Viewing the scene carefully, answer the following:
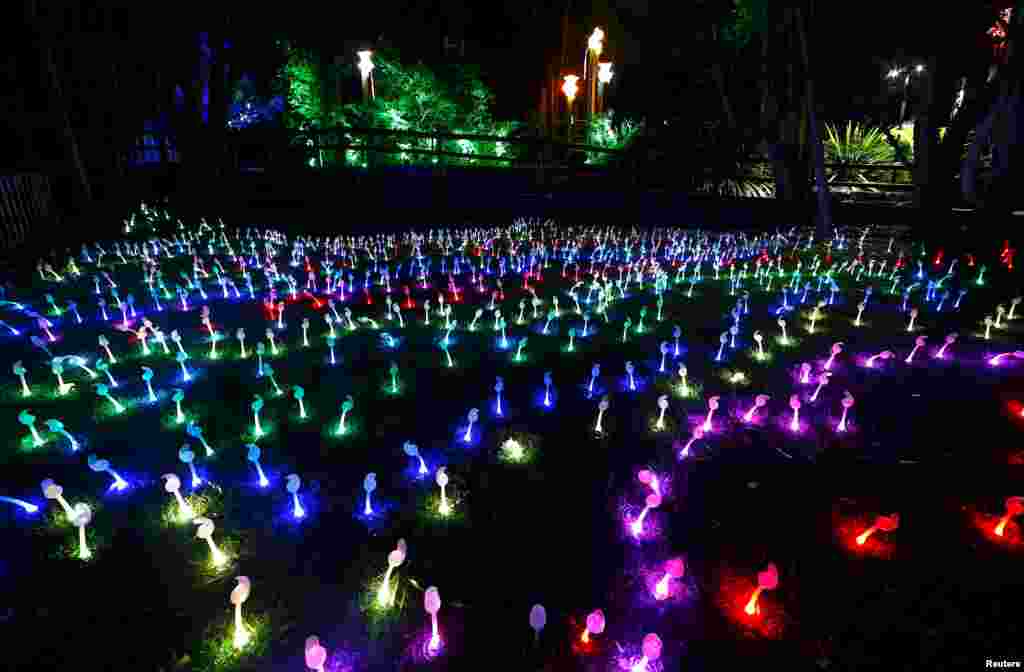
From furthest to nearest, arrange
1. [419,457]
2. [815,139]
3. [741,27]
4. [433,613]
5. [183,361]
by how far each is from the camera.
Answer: [741,27] → [815,139] → [183,361] → [419,457] → [433,613]

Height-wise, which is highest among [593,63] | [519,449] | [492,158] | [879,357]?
[593,63]

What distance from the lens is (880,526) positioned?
8.65 ft

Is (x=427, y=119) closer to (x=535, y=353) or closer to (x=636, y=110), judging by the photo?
(x=636, y=110)

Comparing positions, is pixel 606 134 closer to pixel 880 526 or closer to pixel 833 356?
pixel 833 356

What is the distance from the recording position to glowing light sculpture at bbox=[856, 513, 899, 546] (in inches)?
101

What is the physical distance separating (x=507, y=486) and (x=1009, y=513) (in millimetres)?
2725

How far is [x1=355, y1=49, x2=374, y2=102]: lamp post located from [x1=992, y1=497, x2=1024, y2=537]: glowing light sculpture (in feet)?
59.5

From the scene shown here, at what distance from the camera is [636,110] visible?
2222 centimetres

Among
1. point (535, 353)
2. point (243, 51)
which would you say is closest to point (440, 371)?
point (535, 353)

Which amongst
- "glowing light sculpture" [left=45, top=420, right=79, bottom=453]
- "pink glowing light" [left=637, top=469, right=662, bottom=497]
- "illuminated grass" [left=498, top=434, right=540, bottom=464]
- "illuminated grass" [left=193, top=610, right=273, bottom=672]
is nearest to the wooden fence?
"glowing light sculpture" [left=45, top=420, right=79, bottom=453]

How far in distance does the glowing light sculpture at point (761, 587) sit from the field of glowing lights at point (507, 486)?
0.07 feet

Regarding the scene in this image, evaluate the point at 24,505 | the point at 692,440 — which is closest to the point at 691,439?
the point at 692,440

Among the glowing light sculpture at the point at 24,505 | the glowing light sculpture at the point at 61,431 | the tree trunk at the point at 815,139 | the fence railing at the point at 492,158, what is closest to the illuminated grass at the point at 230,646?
the glowing light sculpture at the point at 24,505

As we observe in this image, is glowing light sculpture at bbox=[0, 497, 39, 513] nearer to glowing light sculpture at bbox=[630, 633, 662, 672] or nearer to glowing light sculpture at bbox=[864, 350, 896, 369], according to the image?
glowing light sculpture at bbox=[630, 633, 662, 672]
